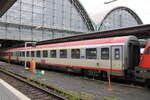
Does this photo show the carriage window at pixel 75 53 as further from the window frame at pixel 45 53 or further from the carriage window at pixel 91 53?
the window frame at pixel 45 53

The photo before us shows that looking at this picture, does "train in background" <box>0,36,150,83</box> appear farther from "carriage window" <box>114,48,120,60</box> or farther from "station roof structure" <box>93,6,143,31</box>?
"station roof structure" <box>93,6,143,31</box>

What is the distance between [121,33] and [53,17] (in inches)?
1227

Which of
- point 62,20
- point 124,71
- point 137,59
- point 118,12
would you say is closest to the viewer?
point 124,71

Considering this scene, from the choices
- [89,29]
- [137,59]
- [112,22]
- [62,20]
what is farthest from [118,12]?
[137,59]

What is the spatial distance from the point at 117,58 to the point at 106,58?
99 cm

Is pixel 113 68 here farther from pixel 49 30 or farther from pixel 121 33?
pixel 49 30

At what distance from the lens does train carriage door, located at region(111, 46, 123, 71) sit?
37.2 feet

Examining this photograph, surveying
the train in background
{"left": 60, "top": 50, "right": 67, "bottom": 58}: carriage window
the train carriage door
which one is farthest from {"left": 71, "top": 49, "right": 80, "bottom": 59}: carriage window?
the train carriage door

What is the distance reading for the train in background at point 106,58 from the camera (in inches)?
400

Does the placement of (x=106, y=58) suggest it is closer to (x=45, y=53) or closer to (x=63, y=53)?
(x=63, y=53)

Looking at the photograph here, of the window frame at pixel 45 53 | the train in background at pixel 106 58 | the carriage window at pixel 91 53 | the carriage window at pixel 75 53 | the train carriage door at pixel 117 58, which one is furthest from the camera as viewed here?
the window frame at pixel 45 53

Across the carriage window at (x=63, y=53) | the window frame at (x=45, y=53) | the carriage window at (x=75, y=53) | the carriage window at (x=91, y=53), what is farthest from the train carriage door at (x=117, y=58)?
the window frame at (x=45, y=53)

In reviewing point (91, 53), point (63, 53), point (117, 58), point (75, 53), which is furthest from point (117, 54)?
point (63, 53)

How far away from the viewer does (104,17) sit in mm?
60781
